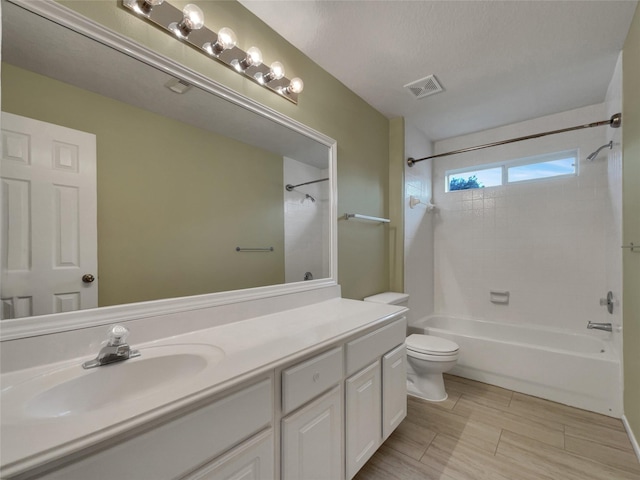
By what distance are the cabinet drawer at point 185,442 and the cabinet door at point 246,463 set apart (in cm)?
2

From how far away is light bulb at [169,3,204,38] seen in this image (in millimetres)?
1185

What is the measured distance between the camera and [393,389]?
1.60 metres

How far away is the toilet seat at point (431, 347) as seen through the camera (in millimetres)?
2098

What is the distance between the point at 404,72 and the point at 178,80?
5.09 feet

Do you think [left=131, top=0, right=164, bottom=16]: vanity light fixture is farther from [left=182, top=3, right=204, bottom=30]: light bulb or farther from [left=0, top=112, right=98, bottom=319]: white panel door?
[left=0, top=112, right=98, bottom=319]: white panel door

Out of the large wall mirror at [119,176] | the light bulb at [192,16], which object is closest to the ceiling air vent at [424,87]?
the large wall mirror at [119,176]

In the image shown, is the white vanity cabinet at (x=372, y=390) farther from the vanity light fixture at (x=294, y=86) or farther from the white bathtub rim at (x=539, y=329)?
the vanity light fixture at (x=294, y=86)

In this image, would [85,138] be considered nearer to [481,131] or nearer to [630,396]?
[630,396]

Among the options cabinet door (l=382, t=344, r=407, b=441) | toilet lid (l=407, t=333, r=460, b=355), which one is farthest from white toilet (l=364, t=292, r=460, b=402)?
cabinet door (l=382, t=344, r=407, b=441)

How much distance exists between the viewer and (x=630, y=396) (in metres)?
1.75

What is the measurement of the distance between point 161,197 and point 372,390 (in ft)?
4.38

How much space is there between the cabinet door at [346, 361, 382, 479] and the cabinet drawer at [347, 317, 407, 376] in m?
0.05

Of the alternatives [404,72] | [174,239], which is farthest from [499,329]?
[174,239]

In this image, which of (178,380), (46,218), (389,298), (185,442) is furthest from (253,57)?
(389,298)
